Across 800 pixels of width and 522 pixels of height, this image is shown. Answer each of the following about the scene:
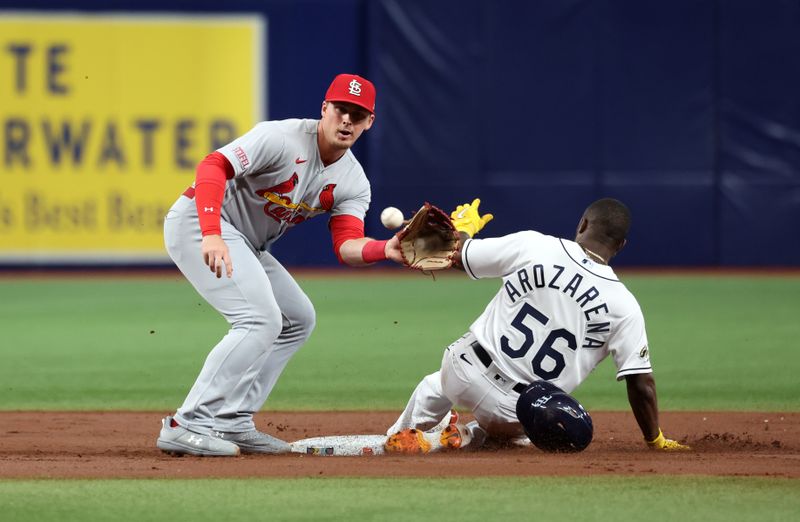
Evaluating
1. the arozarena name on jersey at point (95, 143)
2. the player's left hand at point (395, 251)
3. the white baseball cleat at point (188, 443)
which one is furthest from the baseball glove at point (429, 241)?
the arozarena name on jersey at point (95, 143)

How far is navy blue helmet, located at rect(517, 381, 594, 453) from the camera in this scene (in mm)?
5277

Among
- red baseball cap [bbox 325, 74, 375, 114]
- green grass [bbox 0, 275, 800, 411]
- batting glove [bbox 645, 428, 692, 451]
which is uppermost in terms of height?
red baseball cap [bbox 325, 74, 375, 114]

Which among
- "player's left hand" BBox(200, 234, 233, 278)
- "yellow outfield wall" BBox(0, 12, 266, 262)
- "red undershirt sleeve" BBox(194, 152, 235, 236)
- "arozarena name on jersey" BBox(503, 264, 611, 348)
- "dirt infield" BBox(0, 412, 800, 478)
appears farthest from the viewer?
"yellow outfield wall" BBox(0, 12, 266, 262)

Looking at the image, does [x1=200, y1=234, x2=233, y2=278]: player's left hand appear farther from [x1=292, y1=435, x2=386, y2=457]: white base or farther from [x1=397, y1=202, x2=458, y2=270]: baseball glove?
[x1=292, y1=435, x2=386, y2=457]: white base

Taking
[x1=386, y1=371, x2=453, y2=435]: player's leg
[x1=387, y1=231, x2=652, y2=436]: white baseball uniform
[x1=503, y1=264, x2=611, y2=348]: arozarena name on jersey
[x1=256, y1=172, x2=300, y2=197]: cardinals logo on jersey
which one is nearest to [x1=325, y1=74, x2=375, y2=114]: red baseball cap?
[x1=256, y1=172, x2=300, y2=197]: cardinals logo on jersey

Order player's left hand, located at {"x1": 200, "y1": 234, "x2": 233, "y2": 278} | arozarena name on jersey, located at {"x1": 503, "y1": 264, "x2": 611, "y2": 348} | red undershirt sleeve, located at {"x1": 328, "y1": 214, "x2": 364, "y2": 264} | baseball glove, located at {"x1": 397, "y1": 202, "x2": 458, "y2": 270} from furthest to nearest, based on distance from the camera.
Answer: red undershirt sleeve, located at {"x1": 328, "y1": 214, "x2": 364, "y2": 264}, baseball glove, located at {"x1": 397, "y1": 202, "x2": 458, "y2": 270}, arozarena name on jersey, located at {"x1": 503, "y1": 264, "x2": 611, "y2": 348}, player's left hand, located at {"x1": 200, "y1": 234, "x2": 233, "y2": 278}

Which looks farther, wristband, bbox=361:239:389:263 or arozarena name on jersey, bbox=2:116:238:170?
arozarena name on jersey, bbox=2:116:238:170

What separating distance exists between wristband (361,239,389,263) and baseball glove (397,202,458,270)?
176 mm

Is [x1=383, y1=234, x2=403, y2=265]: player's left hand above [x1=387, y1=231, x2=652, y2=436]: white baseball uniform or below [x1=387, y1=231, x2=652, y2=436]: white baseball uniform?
above

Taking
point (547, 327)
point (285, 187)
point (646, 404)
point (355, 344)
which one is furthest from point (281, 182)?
point (355, 344)

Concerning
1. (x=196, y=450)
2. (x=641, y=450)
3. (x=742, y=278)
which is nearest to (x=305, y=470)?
(x=196, y=450)

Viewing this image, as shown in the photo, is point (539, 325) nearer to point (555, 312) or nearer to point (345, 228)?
point (555, 312)

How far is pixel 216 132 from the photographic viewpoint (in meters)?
16.8

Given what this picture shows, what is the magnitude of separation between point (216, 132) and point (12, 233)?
9.24 ft
